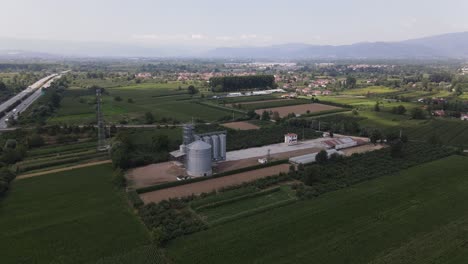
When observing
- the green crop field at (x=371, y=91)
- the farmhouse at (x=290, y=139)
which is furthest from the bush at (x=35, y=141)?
the green crop field at (x=371, y=91)

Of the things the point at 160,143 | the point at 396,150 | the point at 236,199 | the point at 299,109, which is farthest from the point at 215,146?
the point at 299,109

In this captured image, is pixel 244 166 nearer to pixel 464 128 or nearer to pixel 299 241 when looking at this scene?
pixel 299 241

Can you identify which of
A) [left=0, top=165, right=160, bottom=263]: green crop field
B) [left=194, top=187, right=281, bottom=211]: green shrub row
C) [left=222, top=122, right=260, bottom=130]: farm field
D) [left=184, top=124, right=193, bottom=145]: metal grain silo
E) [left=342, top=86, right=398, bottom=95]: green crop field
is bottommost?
[left=0, top=165, right=160, bottom=263]: green crop field

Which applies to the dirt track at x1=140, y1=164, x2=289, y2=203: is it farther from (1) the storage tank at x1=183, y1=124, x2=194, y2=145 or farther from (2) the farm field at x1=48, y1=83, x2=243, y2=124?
(2) the farm field at x1=48, y1=83, x2=243, y2=124

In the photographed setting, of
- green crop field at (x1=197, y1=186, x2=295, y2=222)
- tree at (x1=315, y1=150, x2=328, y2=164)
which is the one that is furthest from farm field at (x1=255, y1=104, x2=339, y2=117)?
green crop field at (x1=197, y1=186, x2=295, y2=222)

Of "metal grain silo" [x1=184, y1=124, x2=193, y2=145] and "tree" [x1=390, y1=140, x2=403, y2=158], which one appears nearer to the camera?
"metal grain silo" [x1=184, y1=124, x2=193, y2=145]

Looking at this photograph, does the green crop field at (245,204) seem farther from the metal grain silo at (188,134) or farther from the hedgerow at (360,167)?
the metal grain silo at (188,134)
